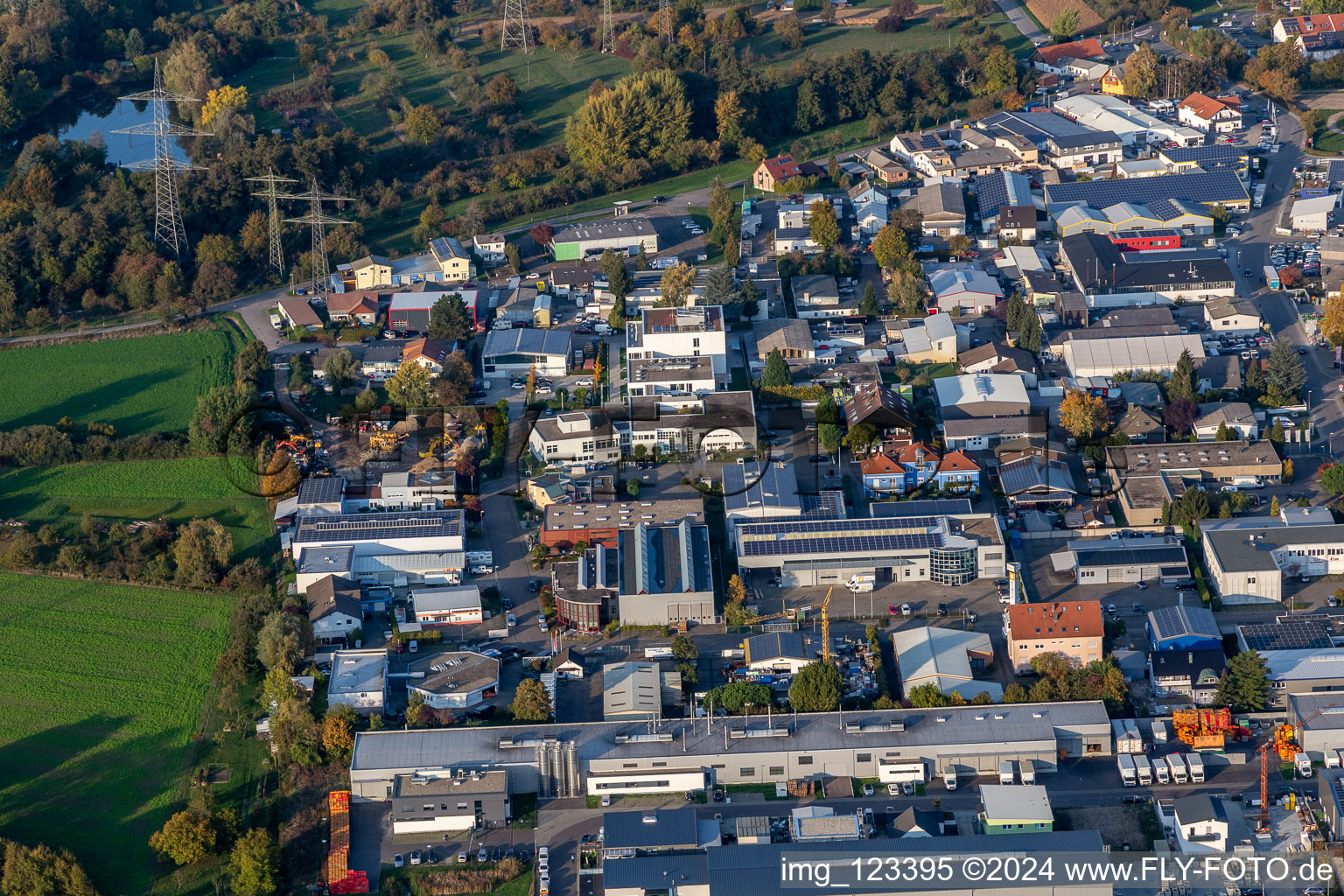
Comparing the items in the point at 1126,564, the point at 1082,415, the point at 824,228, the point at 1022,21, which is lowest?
the point at 1126,564

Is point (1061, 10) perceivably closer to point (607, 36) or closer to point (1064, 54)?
point (1064, 54)

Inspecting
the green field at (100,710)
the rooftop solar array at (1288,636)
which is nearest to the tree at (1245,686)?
the rooftop solar array at (1288,636)

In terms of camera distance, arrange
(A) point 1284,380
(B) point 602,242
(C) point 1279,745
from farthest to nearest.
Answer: (B) point 602,242, (A) point 1284,380, (C) point 1279,745

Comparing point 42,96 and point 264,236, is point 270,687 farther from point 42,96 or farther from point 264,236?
point 42,96

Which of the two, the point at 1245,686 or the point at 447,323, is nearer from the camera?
the point at 1245,686

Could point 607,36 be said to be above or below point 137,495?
above

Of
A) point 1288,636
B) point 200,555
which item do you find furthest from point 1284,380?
point 200,555

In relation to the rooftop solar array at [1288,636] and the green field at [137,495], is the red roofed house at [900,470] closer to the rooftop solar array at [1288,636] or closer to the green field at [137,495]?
the rooftop solar array at [1288,636]
